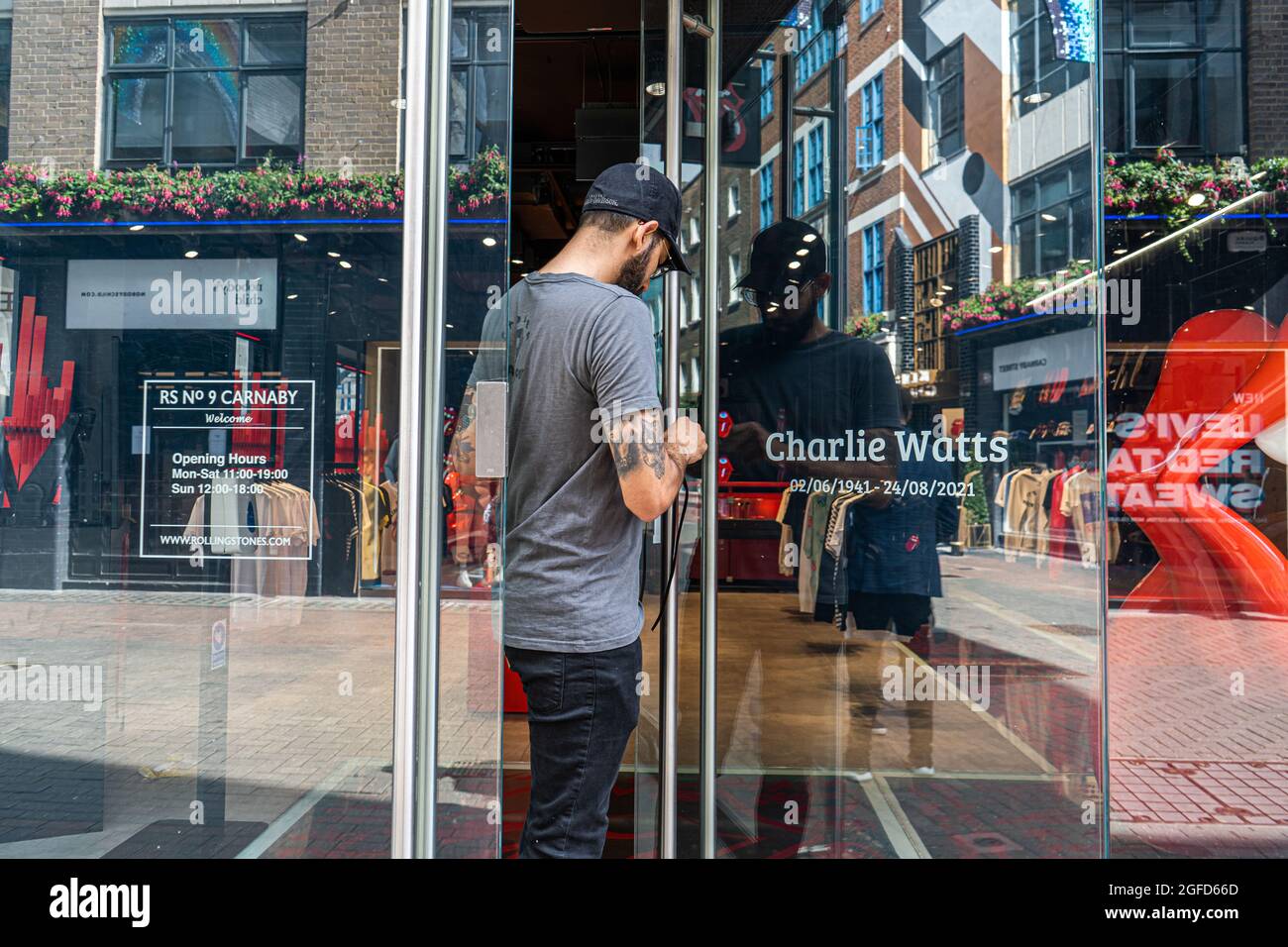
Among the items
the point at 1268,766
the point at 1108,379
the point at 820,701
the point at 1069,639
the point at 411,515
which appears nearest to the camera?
the point at 411,515

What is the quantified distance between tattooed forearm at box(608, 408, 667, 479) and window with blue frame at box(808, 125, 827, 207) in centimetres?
141

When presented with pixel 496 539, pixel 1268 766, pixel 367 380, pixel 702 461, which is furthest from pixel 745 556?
pixel 1268 766

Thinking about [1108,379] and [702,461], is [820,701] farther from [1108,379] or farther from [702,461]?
[1108,379]

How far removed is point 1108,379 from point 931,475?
135cm

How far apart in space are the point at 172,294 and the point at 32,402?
0.45m

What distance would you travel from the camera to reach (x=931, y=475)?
271 cm

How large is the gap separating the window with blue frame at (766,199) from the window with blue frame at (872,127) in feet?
0.95

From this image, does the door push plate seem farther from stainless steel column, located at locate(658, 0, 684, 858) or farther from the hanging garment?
the hanging garment

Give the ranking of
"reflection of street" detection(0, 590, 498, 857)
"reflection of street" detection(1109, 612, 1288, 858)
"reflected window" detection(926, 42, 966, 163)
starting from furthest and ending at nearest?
"reflection of street" detection(1109, 612, 1288, 858)
"reflected window" detection(926, 42, 966, 163)
"reflection of street" detection(0, 590, 498, 857)

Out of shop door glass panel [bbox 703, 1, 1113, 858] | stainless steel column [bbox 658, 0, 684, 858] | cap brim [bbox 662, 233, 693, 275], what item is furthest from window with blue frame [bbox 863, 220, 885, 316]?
cap brim [bbox 662, 233, 693, 275]

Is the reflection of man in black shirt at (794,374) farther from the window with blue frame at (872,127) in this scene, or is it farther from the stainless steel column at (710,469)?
the window with blue frame at (872,127)

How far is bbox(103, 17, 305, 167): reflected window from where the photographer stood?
2.20 m

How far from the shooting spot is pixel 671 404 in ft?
8.74
